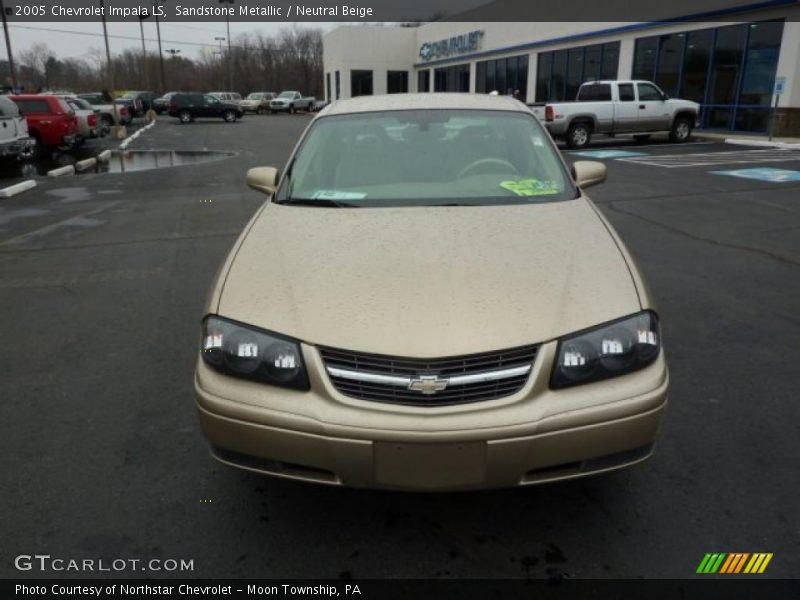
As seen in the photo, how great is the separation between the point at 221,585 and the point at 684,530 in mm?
1835

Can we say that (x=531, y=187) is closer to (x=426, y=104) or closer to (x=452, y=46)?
(x=426, y=104)

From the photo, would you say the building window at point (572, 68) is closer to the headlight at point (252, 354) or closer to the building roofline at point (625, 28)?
the building roofline at point (625, 28)

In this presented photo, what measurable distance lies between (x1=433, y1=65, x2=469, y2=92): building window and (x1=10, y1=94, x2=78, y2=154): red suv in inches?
997

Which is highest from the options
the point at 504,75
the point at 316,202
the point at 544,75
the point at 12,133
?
the point at 504,75

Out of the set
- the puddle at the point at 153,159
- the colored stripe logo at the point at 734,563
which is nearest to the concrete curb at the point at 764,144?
the puddle at the point at 153,159

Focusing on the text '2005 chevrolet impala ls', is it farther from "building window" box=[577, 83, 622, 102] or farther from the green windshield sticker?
"building window" box=[577, 83, 622, 102]

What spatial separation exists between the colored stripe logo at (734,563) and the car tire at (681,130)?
19.8 m

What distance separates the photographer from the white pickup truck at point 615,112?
1880 cm

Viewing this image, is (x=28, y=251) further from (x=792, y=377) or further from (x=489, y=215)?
(x=792, y=377)

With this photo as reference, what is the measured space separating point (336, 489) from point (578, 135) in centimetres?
1803

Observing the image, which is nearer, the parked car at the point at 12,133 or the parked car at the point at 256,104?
the parked car at the point at 12,133

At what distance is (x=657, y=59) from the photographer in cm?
2347

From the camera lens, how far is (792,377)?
3.92 m

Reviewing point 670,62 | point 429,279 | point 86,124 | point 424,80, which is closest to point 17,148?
point 86,124
